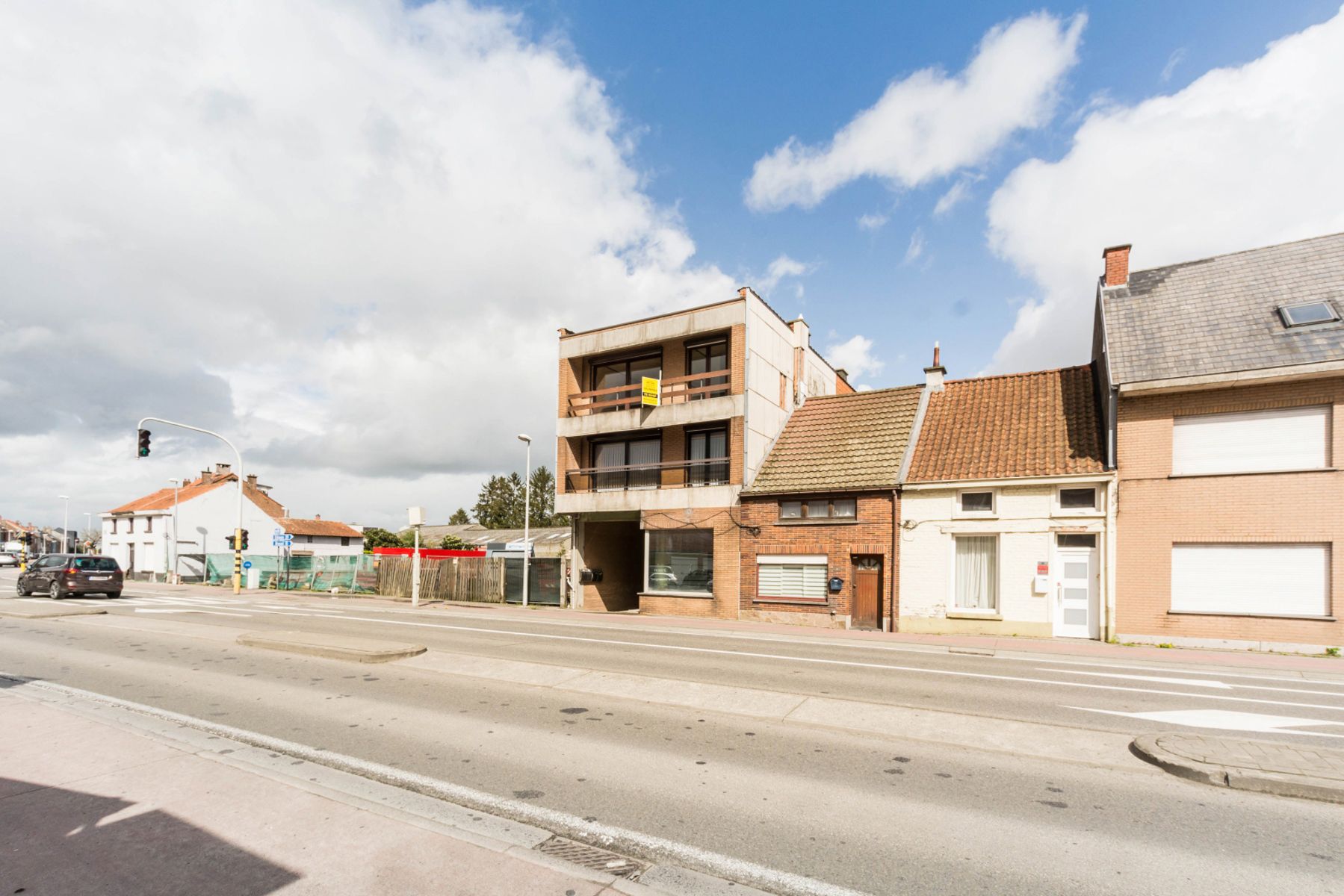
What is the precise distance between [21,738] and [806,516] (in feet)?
59.9

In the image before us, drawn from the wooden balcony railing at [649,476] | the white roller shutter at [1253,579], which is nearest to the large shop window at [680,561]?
the wooden balcony railing at [649,476]

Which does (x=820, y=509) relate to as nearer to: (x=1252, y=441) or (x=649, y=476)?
(x=649, y=476)

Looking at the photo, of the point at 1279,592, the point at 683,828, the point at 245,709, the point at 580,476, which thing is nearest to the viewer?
the point at 683,828

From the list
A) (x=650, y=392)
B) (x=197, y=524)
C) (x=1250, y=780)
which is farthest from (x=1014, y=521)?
(x=197, y=524)

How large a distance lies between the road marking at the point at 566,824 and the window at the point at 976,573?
52.7 ft

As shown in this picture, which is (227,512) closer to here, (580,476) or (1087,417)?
(580,476)

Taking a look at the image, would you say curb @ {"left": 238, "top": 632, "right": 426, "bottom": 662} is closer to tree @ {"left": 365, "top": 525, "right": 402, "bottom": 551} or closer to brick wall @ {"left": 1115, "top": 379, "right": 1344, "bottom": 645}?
brick wall @ {"left": 1115, "top": 379, "right": 1344, "bottom": 645}

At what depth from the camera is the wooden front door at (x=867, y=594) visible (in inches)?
785

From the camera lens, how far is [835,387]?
3209 centimetres

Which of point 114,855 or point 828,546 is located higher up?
point 828,546

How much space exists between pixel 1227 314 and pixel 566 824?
2085cm

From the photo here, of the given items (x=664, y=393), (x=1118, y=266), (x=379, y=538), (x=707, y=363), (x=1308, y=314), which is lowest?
(x=379, y=538)

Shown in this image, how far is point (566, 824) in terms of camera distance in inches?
196

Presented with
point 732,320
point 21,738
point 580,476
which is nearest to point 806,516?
point 732,320
